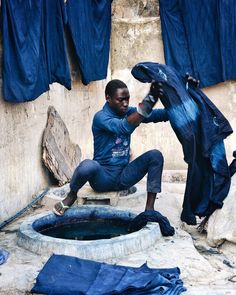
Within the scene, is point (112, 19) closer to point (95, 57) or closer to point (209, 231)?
point (95, 57)

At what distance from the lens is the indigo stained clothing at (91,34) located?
7369 millimetres

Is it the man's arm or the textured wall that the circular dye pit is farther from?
the man's arm

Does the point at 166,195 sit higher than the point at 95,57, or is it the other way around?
the point at 95,57

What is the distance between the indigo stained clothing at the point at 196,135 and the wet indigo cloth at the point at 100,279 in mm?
1129

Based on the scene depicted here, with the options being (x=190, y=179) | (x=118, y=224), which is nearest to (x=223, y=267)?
(x=190, y=179)

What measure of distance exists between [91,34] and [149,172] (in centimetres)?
382

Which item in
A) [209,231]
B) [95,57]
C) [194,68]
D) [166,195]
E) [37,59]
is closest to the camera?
[209,231]

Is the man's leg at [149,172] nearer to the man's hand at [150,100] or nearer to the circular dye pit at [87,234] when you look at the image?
the circular dye pit at [87,234]

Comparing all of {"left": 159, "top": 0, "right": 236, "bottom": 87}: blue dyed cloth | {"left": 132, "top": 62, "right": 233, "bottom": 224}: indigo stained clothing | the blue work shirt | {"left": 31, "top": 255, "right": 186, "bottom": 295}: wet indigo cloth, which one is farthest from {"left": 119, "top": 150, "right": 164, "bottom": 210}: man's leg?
{"left": 159, "top": 0, "right": 236, "bottom": 87}: blue dyed cloth

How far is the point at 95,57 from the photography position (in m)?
8.16

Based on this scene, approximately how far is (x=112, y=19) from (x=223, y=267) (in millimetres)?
6264

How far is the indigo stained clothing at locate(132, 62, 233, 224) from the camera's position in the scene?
4523 millimetres

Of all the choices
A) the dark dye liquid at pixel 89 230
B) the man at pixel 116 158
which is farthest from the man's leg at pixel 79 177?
the dark dye liquid at pixel 89 230

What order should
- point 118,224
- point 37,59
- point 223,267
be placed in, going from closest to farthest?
point 223,267 < point 118,224 < point 37,59
